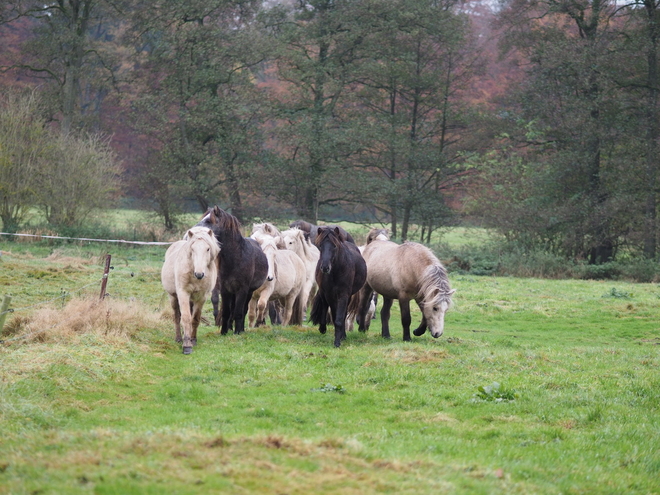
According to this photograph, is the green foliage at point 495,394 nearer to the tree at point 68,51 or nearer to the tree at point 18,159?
the tree at point 18,159

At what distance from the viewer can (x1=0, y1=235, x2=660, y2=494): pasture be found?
15.6 ft

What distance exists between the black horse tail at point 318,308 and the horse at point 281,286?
29.0 inches

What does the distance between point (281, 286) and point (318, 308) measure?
88 centimetres

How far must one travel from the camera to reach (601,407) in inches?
302

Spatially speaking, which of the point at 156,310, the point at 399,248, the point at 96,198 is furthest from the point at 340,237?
the point at 96,198

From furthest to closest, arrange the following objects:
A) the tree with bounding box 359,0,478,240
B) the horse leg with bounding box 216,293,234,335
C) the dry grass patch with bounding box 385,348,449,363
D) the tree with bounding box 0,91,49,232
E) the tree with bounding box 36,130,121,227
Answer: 1. the tree with bounding box 359,0,478,240
2. the tree with bounding box 36,130,121,227
3. the tree with bounding box 0,91,49,232
4. the horse leg with bounding box 216,293,234,335
5. the dry grass patch with bounding box 385,348,449,363

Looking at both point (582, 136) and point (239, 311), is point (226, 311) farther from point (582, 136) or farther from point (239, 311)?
point (582, 136)

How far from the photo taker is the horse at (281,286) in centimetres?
1324

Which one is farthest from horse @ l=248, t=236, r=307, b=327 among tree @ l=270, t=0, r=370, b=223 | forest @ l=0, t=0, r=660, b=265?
tree @ l=270, t=0, r=370, b=223

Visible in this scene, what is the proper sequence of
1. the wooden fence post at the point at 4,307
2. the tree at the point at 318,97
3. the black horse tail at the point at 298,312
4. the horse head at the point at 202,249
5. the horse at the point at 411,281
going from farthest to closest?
the tree at the point at 318,97 → the black horse tail at the point at 298,312 → the horse at the point at 411,281 → the horse head at the point at 202,249 → the wooden fence post at the point at 4,307

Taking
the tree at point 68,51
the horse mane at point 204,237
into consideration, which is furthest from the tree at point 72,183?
the horse mane at point 204,237

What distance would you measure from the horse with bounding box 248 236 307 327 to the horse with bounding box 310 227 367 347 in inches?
43.1

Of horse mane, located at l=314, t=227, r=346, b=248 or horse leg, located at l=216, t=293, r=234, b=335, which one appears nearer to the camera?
horse mane, located at l=314, t=227, r=346, b=248

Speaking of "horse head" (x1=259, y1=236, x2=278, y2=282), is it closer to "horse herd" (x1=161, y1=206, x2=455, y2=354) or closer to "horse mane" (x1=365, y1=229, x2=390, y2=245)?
"horse herd" (x1=161, y1=206, x2=455, y2=354)
